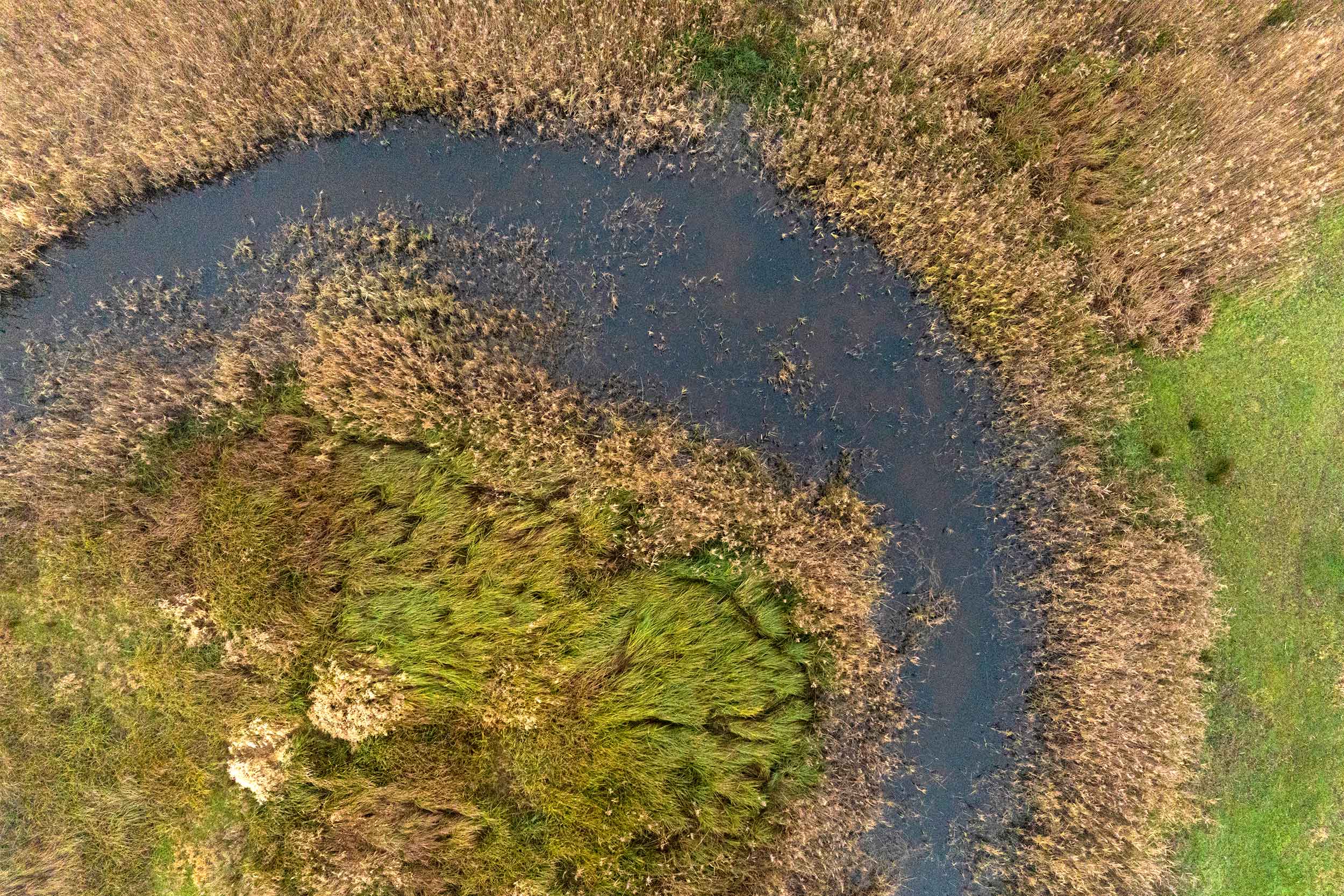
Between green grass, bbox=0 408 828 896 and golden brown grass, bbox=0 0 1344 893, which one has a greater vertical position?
golden brown grass, bbox=0 0 1344 893

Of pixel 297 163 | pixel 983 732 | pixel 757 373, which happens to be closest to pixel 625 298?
pixel 757 373

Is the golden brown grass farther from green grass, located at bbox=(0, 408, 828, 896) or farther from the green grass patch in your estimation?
green grass, located at bbox=(0, 408, 828, 896)

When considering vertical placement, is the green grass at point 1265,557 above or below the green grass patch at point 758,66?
below

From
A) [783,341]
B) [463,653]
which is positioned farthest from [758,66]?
[463,653]

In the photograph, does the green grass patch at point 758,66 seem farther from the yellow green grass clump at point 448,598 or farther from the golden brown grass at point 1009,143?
the yellow green grass clump at point 448,598

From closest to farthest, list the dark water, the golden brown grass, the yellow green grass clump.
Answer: the golden brown grass → the yellow green grass clump → the dark water

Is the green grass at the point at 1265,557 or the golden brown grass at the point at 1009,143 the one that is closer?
the golden brown grass at the point at 1009,143

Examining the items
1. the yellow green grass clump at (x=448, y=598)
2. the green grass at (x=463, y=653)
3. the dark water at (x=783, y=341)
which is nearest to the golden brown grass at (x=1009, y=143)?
the dark water at (x=783, y=341)

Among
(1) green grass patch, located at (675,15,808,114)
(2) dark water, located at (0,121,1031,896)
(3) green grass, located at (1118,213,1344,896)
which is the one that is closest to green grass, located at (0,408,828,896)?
(2) dark water, located at (0,121,1031,896)
